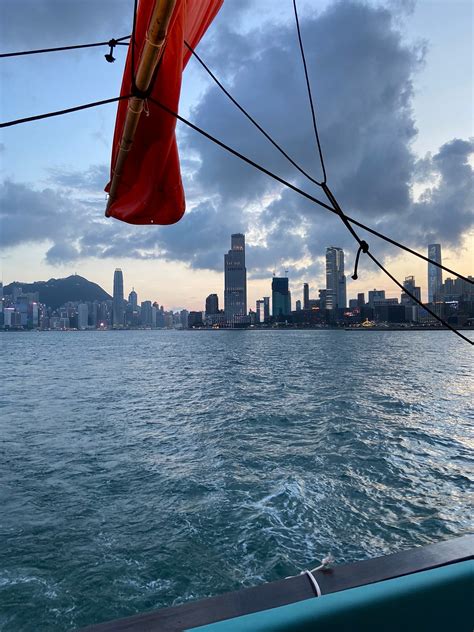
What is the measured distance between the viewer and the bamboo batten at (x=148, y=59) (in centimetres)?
259

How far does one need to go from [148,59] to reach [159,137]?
98 centimetres

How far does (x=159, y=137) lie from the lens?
3838 millimetres

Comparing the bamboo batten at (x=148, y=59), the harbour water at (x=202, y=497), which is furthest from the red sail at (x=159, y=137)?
the harbour water at (x=202, y=497)

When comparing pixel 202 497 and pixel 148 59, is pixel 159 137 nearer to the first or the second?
pixel 148 59

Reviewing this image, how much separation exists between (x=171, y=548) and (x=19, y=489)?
17.0ft

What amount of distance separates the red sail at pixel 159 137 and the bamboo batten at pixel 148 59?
0.54ft

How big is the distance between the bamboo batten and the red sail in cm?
16

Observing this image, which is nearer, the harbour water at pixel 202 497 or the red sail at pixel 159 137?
the red sail at pixel 159 137

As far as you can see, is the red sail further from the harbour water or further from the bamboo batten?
the harbour water

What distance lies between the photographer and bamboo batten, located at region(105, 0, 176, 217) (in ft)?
8.48

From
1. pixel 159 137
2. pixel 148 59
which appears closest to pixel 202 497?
pixel 159 137

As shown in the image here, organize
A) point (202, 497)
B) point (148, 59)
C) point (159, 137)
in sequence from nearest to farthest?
point (148, 59), point (159, 137), point (202, 497)

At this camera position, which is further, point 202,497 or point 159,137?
point 202,497

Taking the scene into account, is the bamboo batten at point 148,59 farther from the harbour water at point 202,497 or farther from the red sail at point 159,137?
the harbour water at point 202,497
